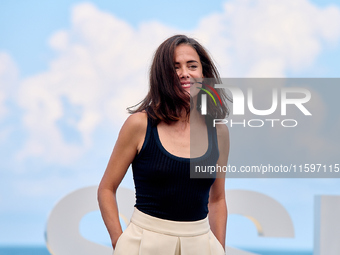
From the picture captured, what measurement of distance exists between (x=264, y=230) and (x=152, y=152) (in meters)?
2.32

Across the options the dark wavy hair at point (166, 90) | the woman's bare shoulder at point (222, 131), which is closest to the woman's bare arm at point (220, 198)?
the woman's bare shoulder at point (222, 131)

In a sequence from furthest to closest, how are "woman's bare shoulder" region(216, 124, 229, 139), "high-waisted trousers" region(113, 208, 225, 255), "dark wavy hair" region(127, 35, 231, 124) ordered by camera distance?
"woman's bare shoulder" region(216, 124, 229, 139) < "dark wavy hair" region(127, 35, 231, 124) < "high-waisted trousers" region(113, 208, 225, 255)

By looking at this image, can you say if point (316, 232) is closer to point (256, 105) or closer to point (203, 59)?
point (256, 105)

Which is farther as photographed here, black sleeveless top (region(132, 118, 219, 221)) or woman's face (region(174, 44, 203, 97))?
woman's face (region(174, 44, 203, 97))

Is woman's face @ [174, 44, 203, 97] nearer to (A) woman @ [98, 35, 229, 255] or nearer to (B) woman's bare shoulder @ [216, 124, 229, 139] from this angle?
(A) woman @ [98, 35, 229, 255]

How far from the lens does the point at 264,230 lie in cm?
375

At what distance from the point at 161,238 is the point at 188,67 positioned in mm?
656

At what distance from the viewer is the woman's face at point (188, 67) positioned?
5.95 feet

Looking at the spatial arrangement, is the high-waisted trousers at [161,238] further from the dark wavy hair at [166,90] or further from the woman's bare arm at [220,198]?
the dark wavy hair at [166,90]

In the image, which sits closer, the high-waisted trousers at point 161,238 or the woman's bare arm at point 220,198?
the high-waisted trousers at point 161,238

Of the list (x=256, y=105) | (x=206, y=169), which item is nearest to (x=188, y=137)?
(x=206, y=169)

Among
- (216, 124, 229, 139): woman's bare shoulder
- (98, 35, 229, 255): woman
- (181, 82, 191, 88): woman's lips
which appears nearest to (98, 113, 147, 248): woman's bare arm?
(98, 35, 229, 255): woman

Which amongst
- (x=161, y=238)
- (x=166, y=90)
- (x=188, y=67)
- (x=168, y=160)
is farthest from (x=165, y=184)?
(x=188, y=67)

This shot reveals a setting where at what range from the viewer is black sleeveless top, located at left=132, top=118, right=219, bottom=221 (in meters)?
1.68
